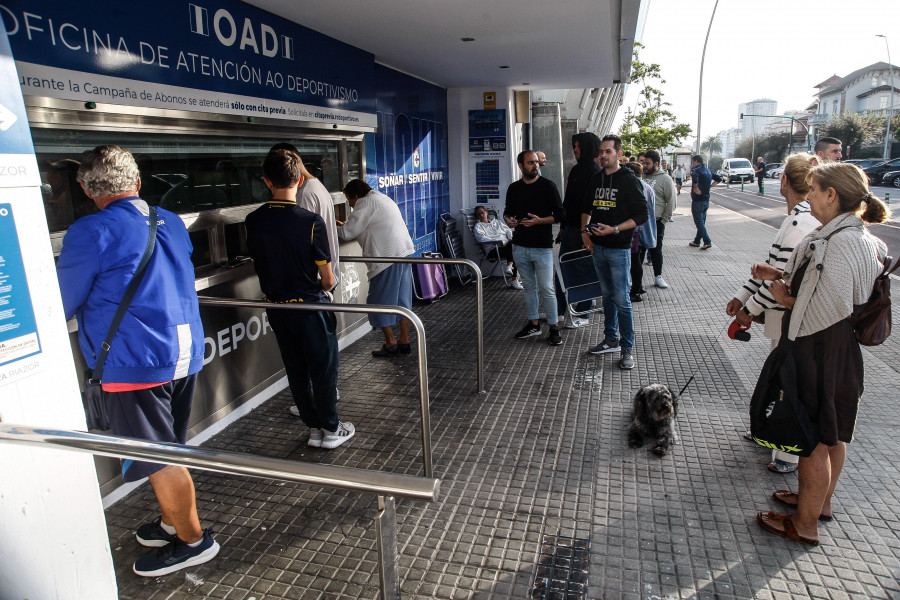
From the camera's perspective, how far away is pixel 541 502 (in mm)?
3129

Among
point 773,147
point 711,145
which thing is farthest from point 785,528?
point 711,145

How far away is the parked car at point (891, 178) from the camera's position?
28953mm

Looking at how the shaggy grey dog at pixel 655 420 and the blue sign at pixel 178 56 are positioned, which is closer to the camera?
the blue sign at pixel 178 56

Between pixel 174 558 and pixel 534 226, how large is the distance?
3.92 meters

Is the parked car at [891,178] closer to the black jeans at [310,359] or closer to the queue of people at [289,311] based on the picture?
the queue of people at [289,311]

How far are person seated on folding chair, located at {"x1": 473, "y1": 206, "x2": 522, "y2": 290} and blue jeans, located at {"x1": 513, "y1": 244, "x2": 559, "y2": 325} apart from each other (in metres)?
2.31

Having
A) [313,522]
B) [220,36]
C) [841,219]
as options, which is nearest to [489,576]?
[313,522]

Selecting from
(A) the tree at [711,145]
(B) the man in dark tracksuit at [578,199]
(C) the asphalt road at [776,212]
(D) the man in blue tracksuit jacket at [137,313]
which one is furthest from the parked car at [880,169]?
(A) the tree at [711,145]

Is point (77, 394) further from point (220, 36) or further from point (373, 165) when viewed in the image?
point (373, 165)

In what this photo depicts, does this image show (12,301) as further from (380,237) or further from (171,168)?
(380,237)

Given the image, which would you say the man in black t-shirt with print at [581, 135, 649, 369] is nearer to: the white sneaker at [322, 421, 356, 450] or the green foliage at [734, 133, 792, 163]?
the white sneaker at [322, 421, 356, 450]

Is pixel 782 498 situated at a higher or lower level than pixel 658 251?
lower

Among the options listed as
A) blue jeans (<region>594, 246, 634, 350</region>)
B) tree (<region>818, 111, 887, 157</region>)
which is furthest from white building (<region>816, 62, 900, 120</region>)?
blue jeans (<region>594, 246, 634, 350</region>)

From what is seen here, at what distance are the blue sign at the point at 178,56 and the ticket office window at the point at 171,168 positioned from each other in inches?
8.8
